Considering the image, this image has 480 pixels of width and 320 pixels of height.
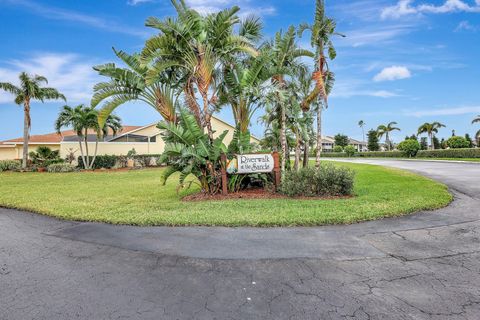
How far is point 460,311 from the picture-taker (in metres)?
3.07

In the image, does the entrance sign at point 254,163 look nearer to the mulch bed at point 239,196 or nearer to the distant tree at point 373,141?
the mulch bed at point 239,196

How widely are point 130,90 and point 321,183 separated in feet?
24.8

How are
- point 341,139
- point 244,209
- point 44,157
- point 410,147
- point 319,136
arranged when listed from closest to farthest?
1. point 244,209
2. point 319,136
3. point 44,157
4. point 410,147
5. point 341,139

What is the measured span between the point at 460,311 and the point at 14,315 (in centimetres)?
463

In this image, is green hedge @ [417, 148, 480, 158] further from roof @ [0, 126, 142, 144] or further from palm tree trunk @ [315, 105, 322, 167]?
roof @ [0, 126, 142, 144]

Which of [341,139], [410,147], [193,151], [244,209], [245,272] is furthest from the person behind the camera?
[341,139]

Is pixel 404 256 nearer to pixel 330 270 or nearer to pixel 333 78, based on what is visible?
pixel 330 270

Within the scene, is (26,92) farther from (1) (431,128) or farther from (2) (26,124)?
(1) (431,128)

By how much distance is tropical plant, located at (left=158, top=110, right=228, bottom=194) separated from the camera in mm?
9938

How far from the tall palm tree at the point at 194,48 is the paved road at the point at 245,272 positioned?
5.86 metres

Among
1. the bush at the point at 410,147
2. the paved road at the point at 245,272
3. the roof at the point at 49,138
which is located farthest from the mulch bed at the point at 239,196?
the bush at the point at 410,147

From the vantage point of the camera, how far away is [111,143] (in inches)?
1260

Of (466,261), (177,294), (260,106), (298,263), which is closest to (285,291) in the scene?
(298,263)

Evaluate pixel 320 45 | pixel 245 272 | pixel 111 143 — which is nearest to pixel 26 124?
pixel 111 143
